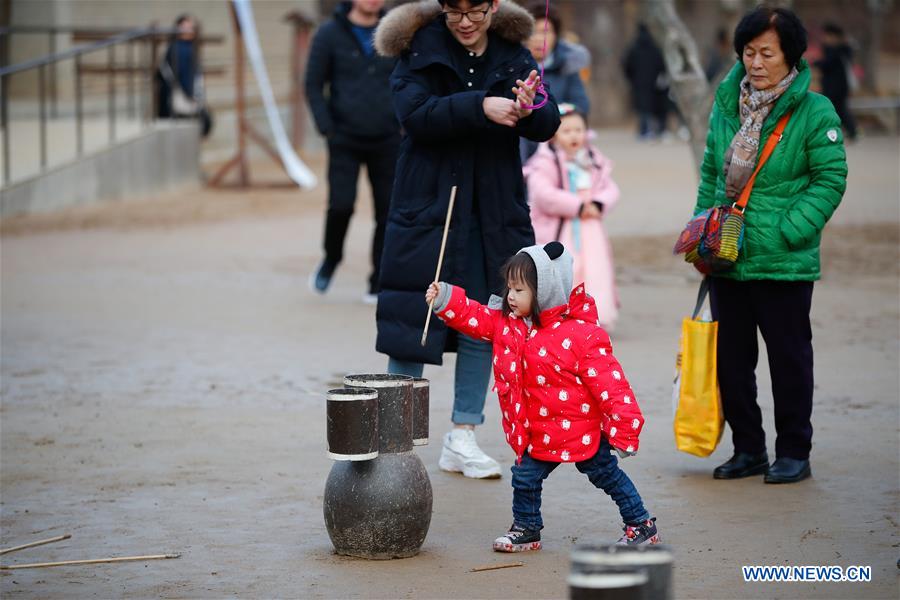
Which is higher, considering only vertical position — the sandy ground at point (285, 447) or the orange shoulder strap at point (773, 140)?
the orange shoulder strap at point (773, 140)

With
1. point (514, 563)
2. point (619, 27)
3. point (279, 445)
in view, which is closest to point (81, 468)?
point (279, 445)

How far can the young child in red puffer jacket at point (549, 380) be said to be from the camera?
5.01 meters

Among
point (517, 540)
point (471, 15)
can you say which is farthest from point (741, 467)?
point (471, 15)

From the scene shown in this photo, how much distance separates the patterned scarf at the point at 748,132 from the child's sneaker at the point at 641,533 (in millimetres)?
1531

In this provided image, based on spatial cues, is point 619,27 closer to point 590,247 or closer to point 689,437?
point 590,247

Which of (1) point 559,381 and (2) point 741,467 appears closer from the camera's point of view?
(1) point 559,381

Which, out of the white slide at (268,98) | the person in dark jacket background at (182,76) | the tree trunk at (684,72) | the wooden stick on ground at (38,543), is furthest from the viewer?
the person in dark jacket background at (182,76)

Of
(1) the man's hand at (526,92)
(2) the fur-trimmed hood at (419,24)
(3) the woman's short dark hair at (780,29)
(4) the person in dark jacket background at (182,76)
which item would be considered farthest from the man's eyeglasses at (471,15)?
(4) the person in dark jacket background at (182,76)

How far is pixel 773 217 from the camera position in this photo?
233 inches

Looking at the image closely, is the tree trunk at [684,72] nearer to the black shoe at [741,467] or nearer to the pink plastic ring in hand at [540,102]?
the black shoe at [741,467]

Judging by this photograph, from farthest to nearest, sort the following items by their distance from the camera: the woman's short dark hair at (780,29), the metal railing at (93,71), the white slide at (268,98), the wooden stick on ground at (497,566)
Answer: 1. the white slide at (268,98)
2. the metal railing at (93,71)
3. the woman's short dark hair at (780,29)
4. the wooden stick on ground at (497,566)

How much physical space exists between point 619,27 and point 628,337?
89.8 feet

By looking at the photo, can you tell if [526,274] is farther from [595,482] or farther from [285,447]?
[285,447]

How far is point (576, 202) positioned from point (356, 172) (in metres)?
1.98
